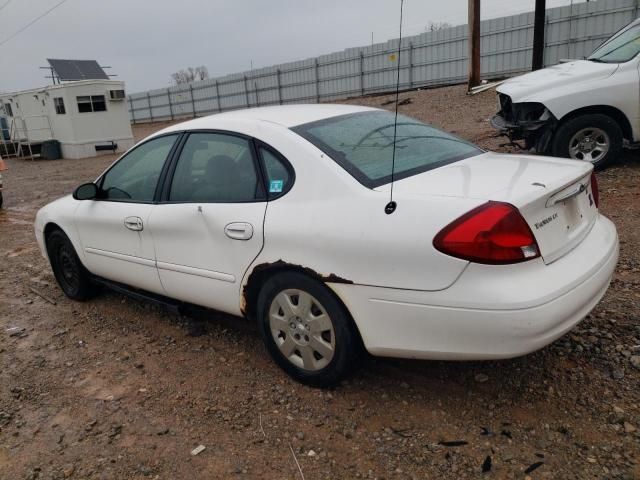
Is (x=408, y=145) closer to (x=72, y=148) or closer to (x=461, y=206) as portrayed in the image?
(x=461, y=206)

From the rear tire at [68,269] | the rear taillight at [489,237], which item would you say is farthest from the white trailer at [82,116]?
the rear taillight at [489,237]

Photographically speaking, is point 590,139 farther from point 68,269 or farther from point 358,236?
point 68,269

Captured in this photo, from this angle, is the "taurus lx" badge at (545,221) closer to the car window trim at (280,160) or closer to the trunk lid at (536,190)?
the trunk lid at (536,190)

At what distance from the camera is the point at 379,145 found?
2.96 metres

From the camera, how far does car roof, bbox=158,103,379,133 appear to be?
3.13 m

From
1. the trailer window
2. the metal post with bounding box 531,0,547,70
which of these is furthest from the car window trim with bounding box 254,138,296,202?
the trailer window

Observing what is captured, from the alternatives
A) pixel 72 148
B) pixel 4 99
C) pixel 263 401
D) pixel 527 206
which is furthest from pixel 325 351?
pixel 4 99

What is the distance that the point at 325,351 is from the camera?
2732 millimetres

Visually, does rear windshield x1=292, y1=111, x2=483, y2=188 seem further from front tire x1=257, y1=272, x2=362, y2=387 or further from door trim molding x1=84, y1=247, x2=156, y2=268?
door trim molding x1=84, y1=247, x2=156, y2=268

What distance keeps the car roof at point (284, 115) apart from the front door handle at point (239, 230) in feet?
2.09

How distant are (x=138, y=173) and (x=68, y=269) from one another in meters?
1.43

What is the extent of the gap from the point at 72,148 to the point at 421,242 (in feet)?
68.9

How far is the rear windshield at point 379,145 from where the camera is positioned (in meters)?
2.70

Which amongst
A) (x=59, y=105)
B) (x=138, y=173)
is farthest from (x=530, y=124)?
(x=59, y=105)
